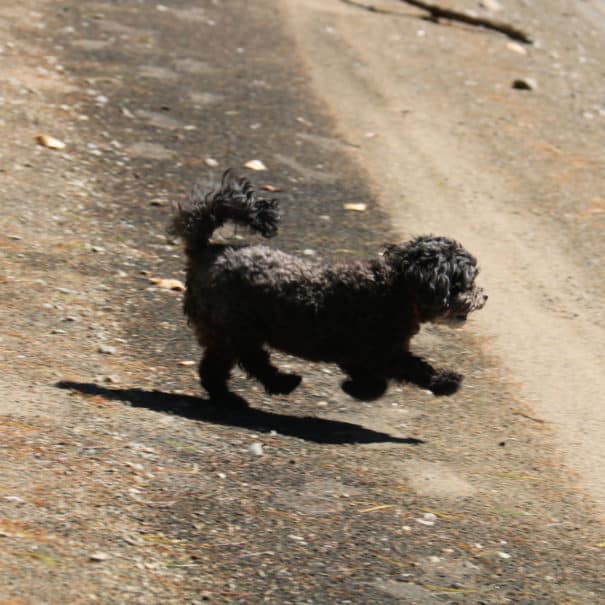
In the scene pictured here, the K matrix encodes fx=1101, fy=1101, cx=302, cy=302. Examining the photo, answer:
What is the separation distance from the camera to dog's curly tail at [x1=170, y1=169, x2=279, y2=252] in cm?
Answer: 634

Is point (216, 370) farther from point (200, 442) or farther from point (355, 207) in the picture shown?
point (355, 207)

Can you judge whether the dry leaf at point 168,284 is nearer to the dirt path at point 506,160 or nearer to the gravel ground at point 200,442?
the gravel ground at point 200,442

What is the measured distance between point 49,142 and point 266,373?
4.46m

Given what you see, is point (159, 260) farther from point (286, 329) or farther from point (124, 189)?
point (286, 329)

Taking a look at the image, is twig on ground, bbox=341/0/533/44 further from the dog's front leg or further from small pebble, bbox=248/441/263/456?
small pebble, bbox=248/441/263/456

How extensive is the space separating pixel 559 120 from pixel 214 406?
7.91 metres

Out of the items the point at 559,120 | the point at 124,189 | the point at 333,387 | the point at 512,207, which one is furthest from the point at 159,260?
the point at 559,120

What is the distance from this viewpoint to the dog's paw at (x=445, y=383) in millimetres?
6383

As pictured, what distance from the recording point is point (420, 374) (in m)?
6.34

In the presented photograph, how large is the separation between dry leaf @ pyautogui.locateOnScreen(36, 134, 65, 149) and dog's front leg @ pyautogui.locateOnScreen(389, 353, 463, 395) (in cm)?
476

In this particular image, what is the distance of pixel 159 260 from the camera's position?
8.31m

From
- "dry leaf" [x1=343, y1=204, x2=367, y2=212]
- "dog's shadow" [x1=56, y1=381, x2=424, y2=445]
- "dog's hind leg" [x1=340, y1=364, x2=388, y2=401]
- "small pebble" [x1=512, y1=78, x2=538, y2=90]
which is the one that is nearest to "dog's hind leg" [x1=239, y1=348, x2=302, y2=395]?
"dog's shadow" [x1=56, y1=381, x2=424, y2=445]

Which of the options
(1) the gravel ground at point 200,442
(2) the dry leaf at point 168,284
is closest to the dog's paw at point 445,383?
(1) the gravel ground at point 200,442

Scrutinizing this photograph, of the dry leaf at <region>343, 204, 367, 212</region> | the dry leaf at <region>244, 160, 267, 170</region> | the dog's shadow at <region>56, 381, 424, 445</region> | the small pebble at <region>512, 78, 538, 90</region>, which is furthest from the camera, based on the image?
the small pebble at <region>512, 78, 538, 90</region>
